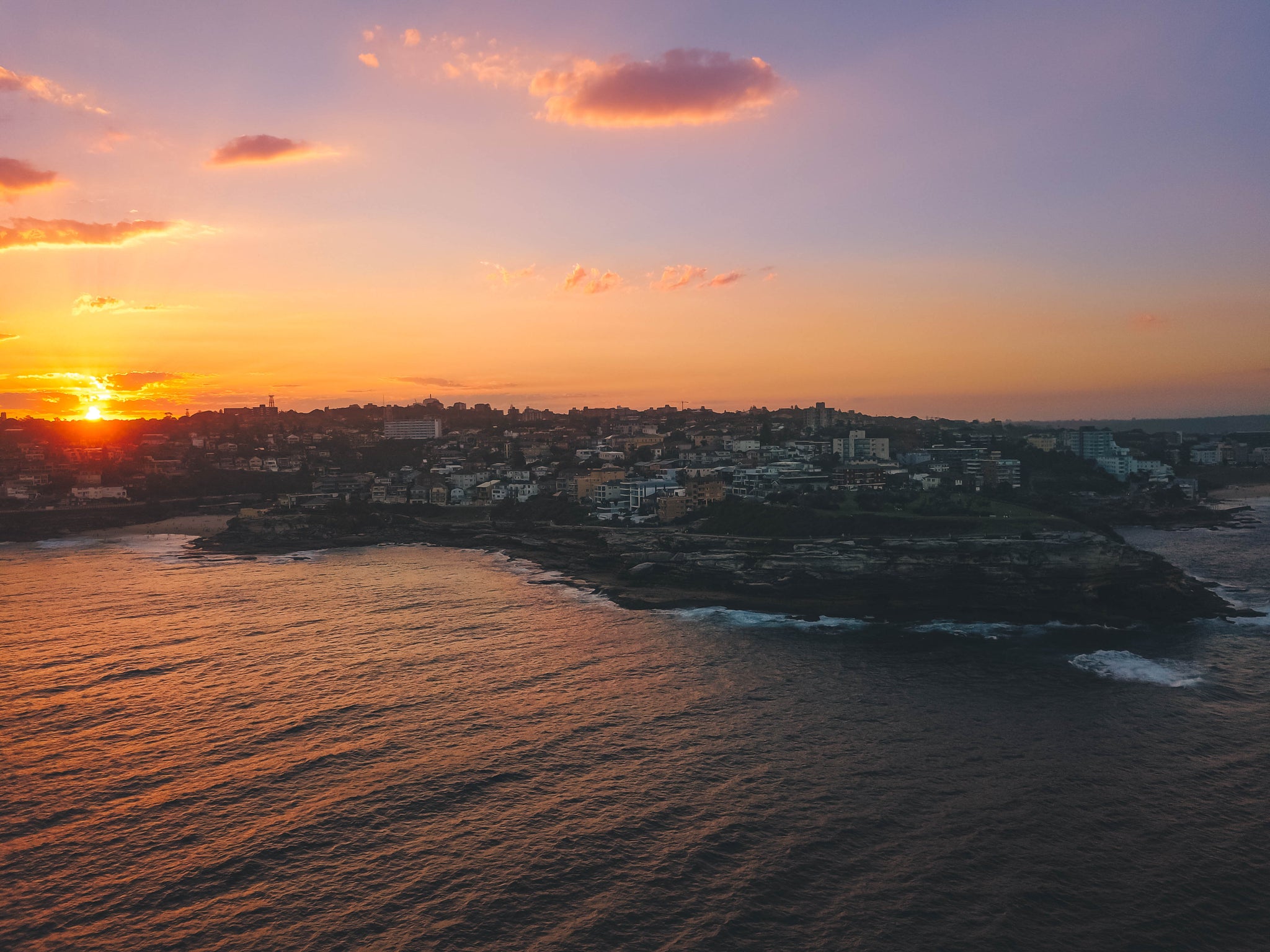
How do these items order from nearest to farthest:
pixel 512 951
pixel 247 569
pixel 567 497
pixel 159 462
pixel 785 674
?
pixel 512 951
pixel 785 674
pixel 247 569
pixel 567 497
pixel 159 462

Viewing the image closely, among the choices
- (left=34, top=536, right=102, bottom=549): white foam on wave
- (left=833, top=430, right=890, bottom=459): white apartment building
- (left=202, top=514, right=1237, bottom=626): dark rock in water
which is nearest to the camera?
(left=202, top=514, right=1237, bottom=626): dark rock in water

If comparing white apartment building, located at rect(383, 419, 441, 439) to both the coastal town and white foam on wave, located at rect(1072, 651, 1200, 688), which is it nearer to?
the coastal town

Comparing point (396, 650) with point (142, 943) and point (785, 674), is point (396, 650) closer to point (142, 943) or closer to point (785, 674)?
point (785, 674)

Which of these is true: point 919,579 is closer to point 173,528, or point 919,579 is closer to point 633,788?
point 633,788

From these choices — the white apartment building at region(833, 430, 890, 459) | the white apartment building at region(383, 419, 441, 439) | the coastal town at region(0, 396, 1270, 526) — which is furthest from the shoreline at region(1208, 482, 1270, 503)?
the white apartment building at region(383, 419, 441, 439)

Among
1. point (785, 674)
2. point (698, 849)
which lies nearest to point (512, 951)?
point (698, 849)

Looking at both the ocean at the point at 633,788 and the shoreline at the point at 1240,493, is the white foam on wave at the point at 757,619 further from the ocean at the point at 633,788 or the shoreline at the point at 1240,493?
the shoreline at the point at 1240,493
